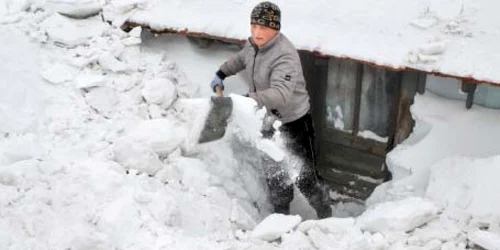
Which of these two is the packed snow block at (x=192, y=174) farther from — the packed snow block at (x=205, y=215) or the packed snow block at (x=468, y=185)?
the packed snow block at (x=468, y=185)

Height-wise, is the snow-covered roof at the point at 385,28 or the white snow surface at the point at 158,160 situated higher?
the snow-covered roof at the point at 385,28

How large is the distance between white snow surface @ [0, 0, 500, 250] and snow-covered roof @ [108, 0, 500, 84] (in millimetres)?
147

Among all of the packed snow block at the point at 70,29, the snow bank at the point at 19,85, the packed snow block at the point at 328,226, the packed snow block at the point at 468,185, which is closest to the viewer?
the packed snow block at the point at 328,226

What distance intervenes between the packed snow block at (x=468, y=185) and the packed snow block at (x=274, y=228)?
3.13 ft

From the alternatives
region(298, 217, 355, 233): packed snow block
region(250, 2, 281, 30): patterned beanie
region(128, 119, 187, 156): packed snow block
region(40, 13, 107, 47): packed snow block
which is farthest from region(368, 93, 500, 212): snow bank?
region(40, 13, 107, 47): packed snow block

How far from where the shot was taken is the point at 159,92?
13.9 ft

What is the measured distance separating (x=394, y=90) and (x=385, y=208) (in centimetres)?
145

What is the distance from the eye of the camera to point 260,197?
4523mm

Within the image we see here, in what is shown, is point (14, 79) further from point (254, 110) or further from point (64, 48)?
point (254, 110)

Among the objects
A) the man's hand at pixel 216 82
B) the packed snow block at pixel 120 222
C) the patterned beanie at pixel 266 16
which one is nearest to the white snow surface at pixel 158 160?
the packed snow block at pixel 120 222

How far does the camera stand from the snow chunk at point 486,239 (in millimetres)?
3188

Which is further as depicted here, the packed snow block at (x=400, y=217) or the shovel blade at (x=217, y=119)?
the shovel blade at (x=217, y=119)

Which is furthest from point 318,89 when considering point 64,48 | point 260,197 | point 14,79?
point 14,79

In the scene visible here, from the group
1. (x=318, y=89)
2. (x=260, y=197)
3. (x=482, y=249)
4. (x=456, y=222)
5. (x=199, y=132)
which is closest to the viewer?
(x=482, y=249)
